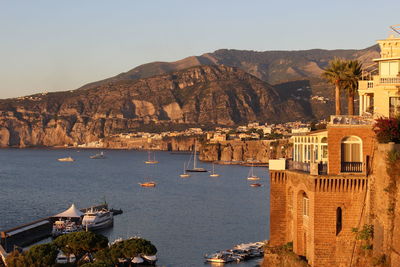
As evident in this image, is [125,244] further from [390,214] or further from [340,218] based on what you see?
[390,214]

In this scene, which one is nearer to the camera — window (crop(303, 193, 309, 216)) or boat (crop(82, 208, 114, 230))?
window (crop(303, 193, 309, 216))

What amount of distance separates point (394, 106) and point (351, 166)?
15.9 ft

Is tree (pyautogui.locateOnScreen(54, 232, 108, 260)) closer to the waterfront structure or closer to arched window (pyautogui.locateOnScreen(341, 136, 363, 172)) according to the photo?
the waterfront structure

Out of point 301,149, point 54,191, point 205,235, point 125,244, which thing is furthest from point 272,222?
point 54,191

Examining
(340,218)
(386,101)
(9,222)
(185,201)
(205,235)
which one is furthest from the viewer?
(185,201)

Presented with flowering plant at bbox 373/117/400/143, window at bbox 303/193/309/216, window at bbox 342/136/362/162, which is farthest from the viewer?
window at bbox 303/193/309/216

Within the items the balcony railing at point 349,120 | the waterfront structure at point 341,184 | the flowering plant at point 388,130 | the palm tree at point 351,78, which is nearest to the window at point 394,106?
the waterfront structure at point 341,184

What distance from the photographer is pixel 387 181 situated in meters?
33.5

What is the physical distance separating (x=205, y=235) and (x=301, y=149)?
56.2 metres

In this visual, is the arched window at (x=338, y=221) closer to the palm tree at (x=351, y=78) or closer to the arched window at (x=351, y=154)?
the arched window at (x=351, y=154)

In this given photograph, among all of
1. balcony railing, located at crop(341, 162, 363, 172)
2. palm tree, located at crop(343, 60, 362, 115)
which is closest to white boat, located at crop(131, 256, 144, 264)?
palm tree, located at crop(343, 60, 362, 115)

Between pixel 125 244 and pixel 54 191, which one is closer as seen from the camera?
pixel 125 244

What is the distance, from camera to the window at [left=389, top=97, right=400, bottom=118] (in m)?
38.8

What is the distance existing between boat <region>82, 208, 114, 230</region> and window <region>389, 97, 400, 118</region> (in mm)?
68003
